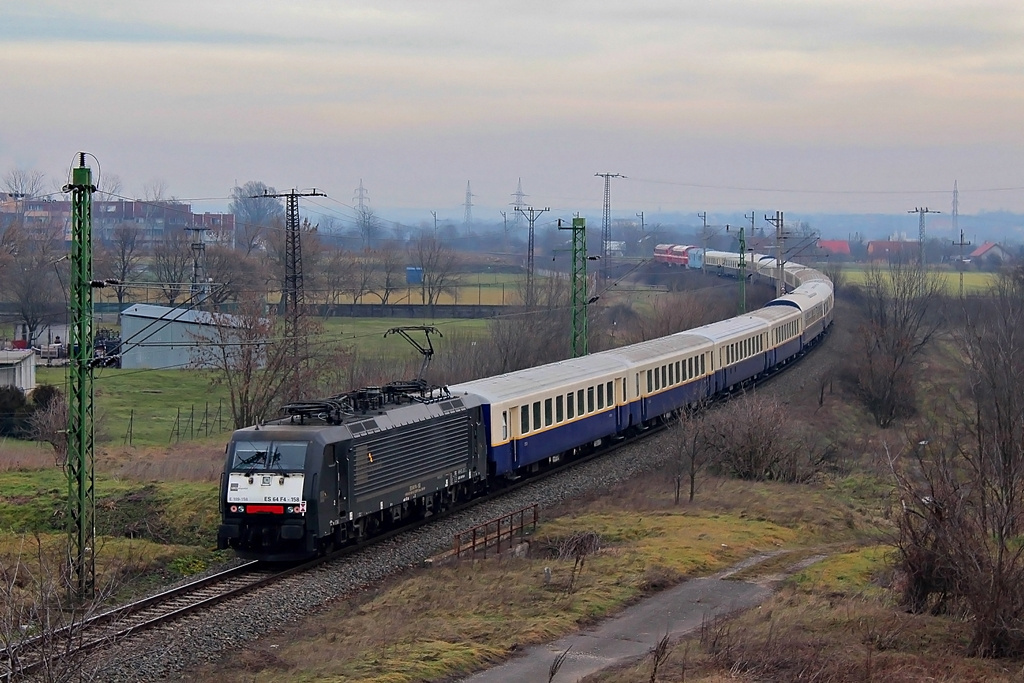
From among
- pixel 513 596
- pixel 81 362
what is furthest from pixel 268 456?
pixel 513 596

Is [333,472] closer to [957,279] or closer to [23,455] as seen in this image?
[23,455]

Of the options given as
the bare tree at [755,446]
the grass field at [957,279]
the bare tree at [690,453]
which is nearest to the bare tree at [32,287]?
the bare tree at [690,453]

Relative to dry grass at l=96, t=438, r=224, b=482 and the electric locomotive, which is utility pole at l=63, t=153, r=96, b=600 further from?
dry grass at l=96, t=438, r=224, b=482

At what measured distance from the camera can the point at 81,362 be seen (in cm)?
2047

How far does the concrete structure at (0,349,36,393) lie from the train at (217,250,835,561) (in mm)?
29400

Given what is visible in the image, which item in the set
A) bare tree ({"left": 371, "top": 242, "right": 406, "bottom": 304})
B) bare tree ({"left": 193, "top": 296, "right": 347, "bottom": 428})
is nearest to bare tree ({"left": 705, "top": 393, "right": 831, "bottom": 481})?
bare tree ({"left": 193, "top": 296, "right": 347, "bottom": 428})

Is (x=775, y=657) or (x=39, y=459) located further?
(x=39, y=459)

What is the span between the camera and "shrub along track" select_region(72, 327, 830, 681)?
16.3 meters

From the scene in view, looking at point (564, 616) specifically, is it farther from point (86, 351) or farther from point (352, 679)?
point (86, 351)

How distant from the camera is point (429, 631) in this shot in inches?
685

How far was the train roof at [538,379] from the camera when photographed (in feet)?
99.3

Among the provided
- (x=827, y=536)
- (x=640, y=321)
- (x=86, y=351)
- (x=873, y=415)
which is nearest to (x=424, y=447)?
(x=86, y=351)

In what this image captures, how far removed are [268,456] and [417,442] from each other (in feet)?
14.5

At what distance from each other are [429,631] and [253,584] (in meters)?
4.58
